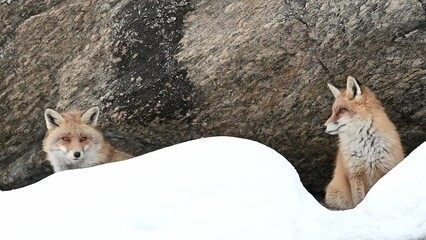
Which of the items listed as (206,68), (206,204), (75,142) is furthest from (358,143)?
(75,142)

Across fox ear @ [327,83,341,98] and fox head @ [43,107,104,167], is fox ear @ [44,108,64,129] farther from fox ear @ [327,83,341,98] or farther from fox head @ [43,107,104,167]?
fox ear @ [327,83,341,98]

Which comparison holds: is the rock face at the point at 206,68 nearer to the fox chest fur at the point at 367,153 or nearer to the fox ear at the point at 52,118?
the fox ear at the point at 52,118

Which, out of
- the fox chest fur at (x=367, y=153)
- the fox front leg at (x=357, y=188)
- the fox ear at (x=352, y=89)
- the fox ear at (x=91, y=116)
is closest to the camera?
the fox front leg at (x=357, y=188)

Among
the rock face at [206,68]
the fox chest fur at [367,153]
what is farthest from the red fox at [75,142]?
the fox chest fur at [367,153]

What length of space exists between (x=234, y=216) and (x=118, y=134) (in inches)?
146

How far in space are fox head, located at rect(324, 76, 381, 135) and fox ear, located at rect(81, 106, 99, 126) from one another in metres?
2.72

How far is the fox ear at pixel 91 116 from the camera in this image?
7844 mm

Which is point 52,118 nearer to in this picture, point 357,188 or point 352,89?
point 352,89

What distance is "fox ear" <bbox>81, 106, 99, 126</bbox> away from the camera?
7.84 meters

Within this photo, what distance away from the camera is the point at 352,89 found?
24.2ft

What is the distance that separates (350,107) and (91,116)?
3.06 m

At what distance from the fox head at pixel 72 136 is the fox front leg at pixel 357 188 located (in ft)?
10.1

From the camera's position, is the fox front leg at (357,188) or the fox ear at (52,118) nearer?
the fox front leg at (357,188)

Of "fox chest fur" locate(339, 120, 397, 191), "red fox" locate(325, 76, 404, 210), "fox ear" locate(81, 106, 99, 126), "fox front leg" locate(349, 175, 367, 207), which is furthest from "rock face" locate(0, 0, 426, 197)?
"fox front leg" locate(349, 175, 367, 207)
